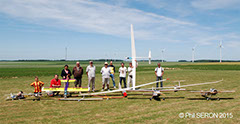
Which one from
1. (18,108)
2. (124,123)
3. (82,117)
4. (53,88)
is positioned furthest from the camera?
(53,88)

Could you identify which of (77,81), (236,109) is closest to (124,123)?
(236,109)

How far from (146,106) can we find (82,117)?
3.13 m

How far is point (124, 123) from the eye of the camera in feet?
20.1

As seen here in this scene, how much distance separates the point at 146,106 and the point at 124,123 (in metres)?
2.66

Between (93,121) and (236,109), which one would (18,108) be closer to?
(93,121)

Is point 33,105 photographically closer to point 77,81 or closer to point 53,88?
point 53,88

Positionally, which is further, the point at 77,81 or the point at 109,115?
the point at 77,81

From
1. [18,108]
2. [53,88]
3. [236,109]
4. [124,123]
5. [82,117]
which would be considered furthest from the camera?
[53,88]

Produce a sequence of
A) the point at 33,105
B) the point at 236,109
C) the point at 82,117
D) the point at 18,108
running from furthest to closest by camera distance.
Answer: the point at 33,105 < the point at 18,108 < the point at 236,109 < the point at 82,117

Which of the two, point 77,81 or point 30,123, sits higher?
point 77,81

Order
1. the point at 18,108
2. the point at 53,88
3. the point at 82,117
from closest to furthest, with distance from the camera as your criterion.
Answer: the point at 82,117
the point at 18,108
the point at 53,88

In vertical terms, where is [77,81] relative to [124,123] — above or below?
above

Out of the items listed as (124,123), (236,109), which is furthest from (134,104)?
(236,109)

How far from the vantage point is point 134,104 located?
353 inches
